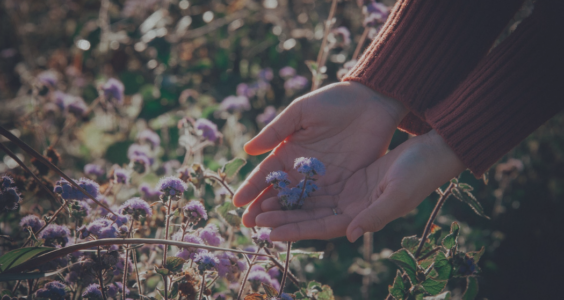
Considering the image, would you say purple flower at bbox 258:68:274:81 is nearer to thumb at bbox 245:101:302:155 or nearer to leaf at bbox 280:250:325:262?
thumb at bbox 245:101:302:155

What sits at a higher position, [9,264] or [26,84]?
[9,264]

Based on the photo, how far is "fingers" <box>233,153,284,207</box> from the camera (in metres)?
2.00

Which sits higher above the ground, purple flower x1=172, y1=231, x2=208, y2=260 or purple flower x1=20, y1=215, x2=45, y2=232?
purple flower x1=172, y1=231, x2=208, y2=260

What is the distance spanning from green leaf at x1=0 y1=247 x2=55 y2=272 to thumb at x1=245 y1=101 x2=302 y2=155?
3.37ft

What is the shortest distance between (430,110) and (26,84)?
4710mm

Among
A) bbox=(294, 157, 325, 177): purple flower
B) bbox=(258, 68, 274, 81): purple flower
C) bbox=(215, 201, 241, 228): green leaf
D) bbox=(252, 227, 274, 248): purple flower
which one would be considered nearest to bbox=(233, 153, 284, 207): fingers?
bbox=(215, 201, 241, 228): green leaf

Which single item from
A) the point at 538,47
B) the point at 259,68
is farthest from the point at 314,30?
the point at 538,47

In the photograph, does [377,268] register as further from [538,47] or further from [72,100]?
[72,100]

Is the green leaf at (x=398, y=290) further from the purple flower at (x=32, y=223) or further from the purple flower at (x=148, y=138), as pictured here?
the purple flower at (x=148, y=138)

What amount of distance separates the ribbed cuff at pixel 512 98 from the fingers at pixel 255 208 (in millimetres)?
943

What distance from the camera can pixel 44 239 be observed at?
1.79 meters

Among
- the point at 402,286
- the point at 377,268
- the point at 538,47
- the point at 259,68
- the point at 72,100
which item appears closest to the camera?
the point at 402,286

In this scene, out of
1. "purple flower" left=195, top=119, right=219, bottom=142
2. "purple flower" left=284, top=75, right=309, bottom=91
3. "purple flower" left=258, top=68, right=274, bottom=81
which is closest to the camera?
"purple flower" left=195, top=119, right=219, bottom=142

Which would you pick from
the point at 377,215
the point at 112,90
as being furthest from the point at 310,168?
the point at 112,90
